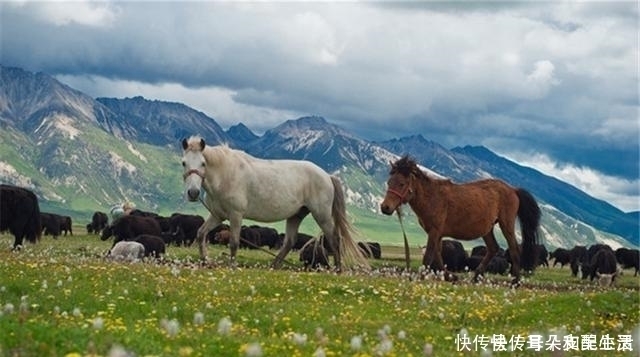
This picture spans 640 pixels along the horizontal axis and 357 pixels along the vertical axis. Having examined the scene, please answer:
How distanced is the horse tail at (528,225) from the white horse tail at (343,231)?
6593 millimetres

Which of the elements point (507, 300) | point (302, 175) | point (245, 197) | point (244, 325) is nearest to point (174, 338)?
point (244, 325)

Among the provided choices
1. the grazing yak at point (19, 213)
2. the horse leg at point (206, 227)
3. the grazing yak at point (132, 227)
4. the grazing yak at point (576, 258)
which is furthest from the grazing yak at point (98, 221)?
the horse leg at point (206, 227)

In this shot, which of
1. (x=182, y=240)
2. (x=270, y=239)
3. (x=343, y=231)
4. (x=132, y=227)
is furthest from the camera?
(x=270, y=239)

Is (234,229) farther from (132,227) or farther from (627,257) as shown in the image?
(627,257)

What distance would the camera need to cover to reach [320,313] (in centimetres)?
1652

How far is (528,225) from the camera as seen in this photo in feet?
104

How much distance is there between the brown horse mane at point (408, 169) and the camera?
27125mm

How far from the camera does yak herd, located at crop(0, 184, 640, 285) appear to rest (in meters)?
34.7

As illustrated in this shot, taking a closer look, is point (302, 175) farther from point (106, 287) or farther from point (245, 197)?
point (106, 287)

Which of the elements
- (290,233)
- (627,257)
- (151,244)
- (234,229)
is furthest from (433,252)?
(627,257)

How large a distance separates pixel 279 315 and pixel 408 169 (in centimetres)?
1248

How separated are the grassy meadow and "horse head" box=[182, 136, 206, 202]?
272cm

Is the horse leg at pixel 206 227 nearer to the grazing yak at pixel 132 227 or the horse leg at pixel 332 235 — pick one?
the horse leg at pixel 332 235

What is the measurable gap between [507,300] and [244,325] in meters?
9.05
